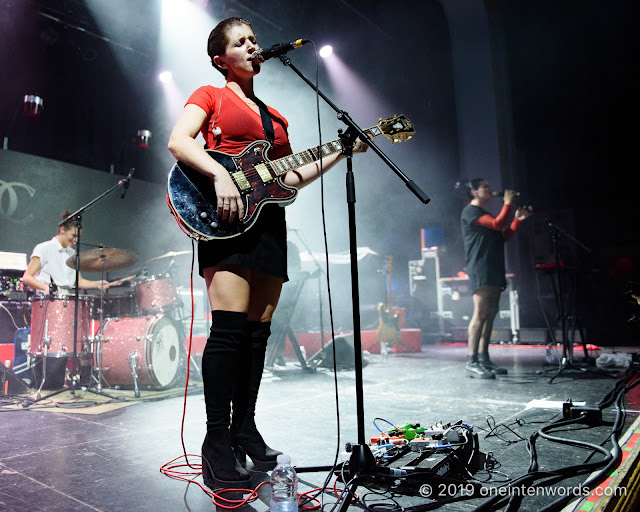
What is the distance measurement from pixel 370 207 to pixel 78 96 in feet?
23.1

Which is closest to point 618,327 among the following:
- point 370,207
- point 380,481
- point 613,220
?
point 613,220

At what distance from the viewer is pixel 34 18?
7328mm

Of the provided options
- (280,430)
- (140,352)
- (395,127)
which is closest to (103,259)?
(140,352)

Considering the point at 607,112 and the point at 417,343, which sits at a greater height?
the point at 607,112

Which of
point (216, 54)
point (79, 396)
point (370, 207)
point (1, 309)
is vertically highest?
point (370, 207)

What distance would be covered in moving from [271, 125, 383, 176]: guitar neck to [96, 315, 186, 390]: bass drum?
306 cm

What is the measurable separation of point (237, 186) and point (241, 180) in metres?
0.03

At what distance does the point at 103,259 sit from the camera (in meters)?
4.66

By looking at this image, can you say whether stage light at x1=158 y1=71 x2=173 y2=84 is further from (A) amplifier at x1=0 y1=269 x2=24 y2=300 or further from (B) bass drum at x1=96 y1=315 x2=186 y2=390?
(B) bass drum at x1=96 y1=315 x2=186 y2=390

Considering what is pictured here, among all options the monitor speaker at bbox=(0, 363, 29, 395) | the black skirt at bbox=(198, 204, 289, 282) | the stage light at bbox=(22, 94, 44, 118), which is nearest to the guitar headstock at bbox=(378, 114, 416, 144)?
the black skirt at bbox=(198, 204, 289, 282)

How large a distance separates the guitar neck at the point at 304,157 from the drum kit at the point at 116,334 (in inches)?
120

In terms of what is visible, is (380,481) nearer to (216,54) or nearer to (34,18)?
(216,54)

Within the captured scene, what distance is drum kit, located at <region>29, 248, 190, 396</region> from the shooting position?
4.41 metres

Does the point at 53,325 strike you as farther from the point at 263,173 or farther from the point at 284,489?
the point at 284,489
